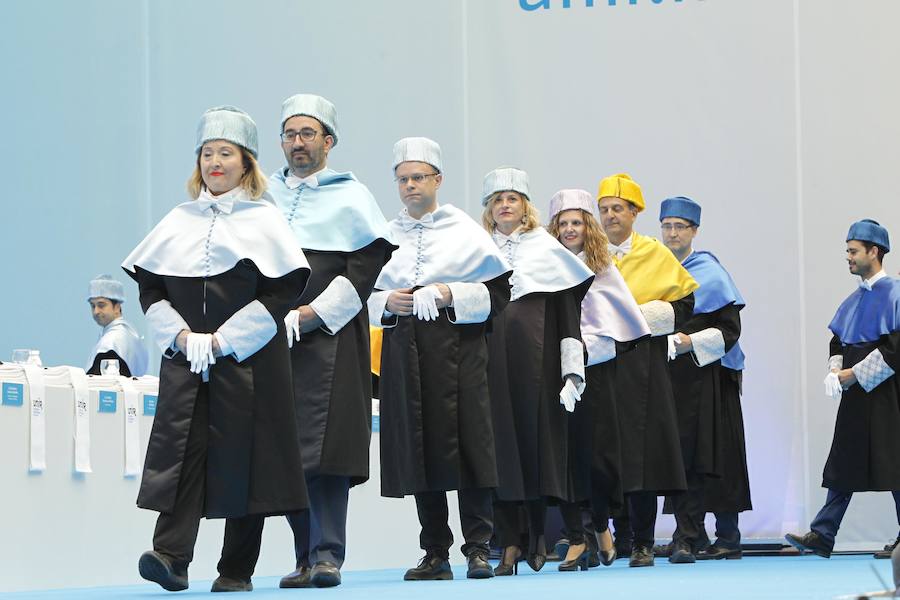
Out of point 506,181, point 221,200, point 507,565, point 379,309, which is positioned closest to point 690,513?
point 507,565

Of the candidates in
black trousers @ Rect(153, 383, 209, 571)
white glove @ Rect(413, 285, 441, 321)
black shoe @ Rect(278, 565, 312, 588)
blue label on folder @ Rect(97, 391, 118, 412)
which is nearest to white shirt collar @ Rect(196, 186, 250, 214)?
black trousers @ Rect(153, 383, 209, 571)

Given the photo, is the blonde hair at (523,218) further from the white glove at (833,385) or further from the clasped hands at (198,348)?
the clasped hands at (198,348)

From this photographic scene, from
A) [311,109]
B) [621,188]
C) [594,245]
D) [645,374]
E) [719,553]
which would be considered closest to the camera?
[311,109]

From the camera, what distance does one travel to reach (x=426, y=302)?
6.38 metres

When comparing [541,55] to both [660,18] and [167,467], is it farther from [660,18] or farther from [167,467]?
[167,467]

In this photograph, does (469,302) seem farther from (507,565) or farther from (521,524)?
(521,524)

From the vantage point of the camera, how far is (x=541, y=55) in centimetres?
1098

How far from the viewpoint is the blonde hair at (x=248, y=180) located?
17.8ft

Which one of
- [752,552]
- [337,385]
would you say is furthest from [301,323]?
[752,552]

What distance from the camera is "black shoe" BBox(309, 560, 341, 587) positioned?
18.2ft

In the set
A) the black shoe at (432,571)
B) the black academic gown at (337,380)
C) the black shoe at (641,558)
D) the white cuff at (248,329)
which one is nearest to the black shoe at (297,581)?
the black academic gown at (337,380)

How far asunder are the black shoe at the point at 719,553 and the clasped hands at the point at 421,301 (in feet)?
11.5

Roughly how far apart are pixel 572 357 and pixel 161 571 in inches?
110

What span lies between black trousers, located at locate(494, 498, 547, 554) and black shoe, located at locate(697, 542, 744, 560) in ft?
6.14
